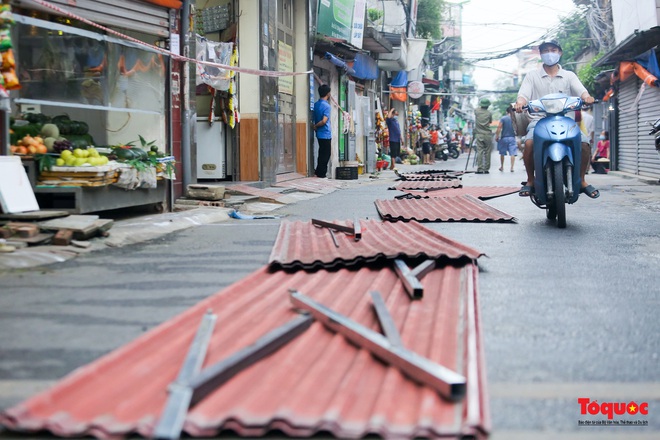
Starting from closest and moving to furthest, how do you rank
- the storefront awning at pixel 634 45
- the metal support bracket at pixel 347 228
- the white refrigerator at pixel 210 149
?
the metal support bracket at pixel 347 228, the white refrigerator at pixel 210 149, the storefront awning at pixel 634 45

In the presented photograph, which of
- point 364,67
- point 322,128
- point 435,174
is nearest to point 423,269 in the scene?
point 322,128

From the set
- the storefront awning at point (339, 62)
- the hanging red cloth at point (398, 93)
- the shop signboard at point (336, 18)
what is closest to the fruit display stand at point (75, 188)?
the shop signboard at point (336, 18)

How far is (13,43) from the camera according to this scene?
A: 7297 millimetres

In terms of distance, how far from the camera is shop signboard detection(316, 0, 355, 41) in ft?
61.1

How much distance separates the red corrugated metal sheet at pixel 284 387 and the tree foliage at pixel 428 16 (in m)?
42.9

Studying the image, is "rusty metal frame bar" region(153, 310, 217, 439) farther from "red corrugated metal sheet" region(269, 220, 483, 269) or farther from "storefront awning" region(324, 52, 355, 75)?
Result: "storefront awning" region(324, 52, 355, 75)

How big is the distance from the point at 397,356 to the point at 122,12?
22.8ft

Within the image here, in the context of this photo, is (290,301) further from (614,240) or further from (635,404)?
(614,240)

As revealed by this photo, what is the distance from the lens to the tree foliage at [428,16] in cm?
4469

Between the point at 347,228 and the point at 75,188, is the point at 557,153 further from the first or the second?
the point at 75,188

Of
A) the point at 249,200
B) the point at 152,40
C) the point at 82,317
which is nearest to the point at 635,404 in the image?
the point at 82,317

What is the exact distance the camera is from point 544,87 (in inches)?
355

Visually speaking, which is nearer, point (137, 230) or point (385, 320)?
point (385, 320)

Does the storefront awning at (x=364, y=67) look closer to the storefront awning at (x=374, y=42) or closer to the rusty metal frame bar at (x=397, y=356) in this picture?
the storefront awning at (x=374, y=42)
